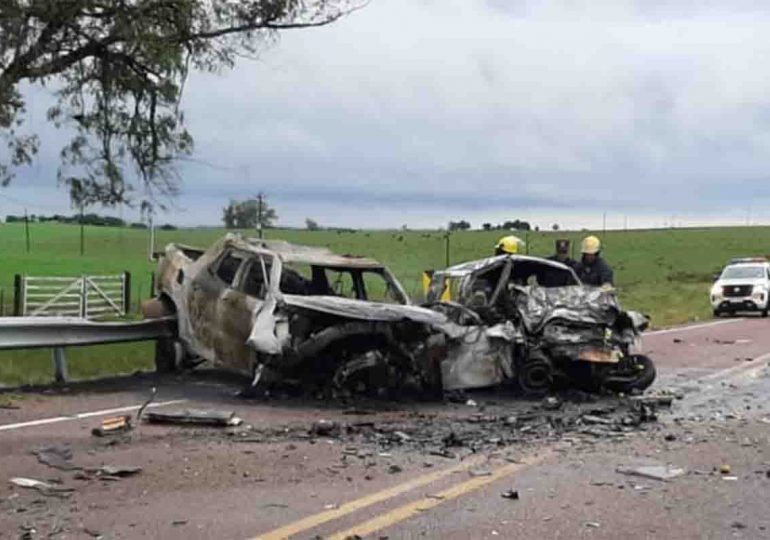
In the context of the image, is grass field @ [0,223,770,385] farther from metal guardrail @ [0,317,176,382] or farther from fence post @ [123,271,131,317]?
fence post @ [123,271,131,317]

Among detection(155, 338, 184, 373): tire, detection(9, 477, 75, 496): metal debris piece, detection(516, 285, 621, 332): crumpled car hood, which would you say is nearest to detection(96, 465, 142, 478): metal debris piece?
detection(9, 477, 75, 496): metal debris piece

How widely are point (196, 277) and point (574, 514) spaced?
703 cm

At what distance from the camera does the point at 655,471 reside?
721 centimetres

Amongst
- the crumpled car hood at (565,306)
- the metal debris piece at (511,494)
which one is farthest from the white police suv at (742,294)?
the metal debris piece at (511,494)

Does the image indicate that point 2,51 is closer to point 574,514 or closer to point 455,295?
point 455,295

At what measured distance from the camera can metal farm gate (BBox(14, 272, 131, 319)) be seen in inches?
1158

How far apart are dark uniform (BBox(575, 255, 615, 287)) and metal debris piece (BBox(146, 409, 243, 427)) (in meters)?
5.73

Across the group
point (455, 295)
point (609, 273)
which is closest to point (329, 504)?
point (455, 295)

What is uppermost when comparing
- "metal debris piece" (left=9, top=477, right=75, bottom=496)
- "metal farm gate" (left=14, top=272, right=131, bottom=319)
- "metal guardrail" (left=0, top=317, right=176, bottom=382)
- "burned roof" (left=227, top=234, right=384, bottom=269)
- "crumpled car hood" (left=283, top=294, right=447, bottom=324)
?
"burned roof" (left=227, top=234, right=384, bottom=269)

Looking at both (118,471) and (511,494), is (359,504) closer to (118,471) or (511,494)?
(511,494)

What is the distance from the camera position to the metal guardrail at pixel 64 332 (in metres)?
11.0

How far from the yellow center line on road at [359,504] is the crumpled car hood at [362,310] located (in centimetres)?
283

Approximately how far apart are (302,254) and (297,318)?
1.78 m

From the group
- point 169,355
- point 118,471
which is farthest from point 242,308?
point 118,471
